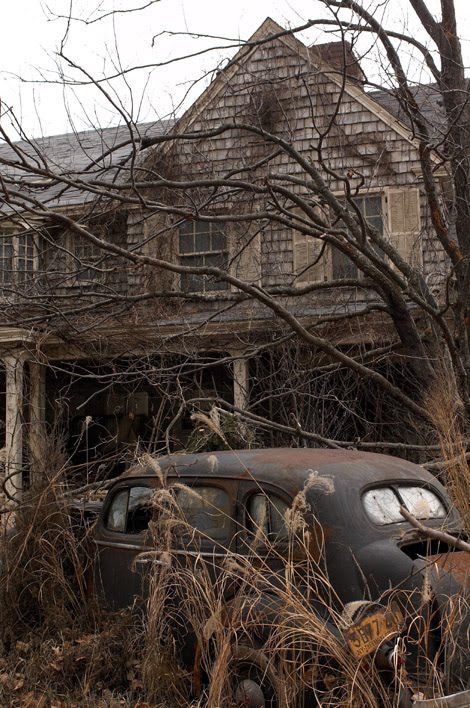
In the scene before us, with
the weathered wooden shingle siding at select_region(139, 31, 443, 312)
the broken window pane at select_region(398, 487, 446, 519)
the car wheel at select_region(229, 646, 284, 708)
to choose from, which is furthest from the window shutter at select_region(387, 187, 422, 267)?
the car wheel at select_region(229, 646, 284, 708)

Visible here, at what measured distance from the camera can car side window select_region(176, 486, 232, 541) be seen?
15.5 feet

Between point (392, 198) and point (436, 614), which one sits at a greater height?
point (392, 198)

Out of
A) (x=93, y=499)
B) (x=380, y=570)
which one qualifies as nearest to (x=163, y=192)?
(x=93, y=499)

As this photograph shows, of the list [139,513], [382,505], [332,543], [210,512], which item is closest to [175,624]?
[210,512]

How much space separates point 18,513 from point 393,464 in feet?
9.49

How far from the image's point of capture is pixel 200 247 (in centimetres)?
1381

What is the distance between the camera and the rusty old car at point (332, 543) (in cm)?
363

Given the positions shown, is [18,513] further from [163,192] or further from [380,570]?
[163,192]

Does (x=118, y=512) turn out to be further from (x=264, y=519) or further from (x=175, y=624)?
(x=264, y=519)

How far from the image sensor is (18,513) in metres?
5.91

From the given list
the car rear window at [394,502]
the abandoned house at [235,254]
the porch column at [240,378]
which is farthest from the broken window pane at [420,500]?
the porch column at [240,378]

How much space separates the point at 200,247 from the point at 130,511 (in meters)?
8.78

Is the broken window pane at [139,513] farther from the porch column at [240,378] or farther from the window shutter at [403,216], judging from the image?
the window shutter at [403,216]

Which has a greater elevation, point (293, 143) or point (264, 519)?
point (293, 143)
